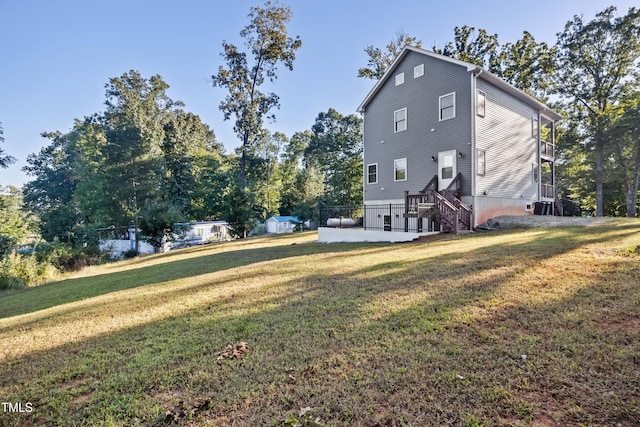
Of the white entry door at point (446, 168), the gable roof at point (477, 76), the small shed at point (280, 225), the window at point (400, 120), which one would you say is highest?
the gable roof at point (477, 76)

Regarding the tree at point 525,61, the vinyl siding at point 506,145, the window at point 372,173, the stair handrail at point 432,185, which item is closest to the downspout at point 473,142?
the vinyl siding at point 506,145

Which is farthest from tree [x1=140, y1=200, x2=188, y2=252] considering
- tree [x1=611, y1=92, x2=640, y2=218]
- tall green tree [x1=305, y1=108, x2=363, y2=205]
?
tree [x1=611, y1=92, x2=640, y2=218]

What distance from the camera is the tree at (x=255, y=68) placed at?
26.0 metres

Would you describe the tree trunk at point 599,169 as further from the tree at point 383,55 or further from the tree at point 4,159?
the tree at point 4,159

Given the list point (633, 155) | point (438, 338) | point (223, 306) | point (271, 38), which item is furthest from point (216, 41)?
point (633, 155)

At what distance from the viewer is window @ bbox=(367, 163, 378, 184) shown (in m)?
15.8

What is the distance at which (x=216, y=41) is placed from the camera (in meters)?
26.1

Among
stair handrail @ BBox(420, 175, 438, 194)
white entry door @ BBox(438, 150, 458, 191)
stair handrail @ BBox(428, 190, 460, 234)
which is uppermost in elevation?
white entry door @ BBox(438, 150, 458, 191)

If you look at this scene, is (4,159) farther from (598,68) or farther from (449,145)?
(598,68)

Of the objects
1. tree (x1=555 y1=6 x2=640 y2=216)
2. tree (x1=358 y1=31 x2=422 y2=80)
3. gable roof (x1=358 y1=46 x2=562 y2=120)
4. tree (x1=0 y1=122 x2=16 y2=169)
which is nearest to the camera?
gable roof (x1=358 y1=46 x2=562 y2=120)

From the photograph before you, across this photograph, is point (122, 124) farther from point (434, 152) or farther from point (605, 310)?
point (605, 310)

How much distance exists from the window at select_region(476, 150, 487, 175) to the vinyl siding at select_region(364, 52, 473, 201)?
0.58 m

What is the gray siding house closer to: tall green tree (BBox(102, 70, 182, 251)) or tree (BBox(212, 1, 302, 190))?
tree (BBox(212, 1, 302, 190))

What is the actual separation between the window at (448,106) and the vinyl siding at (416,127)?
180 millimetres
